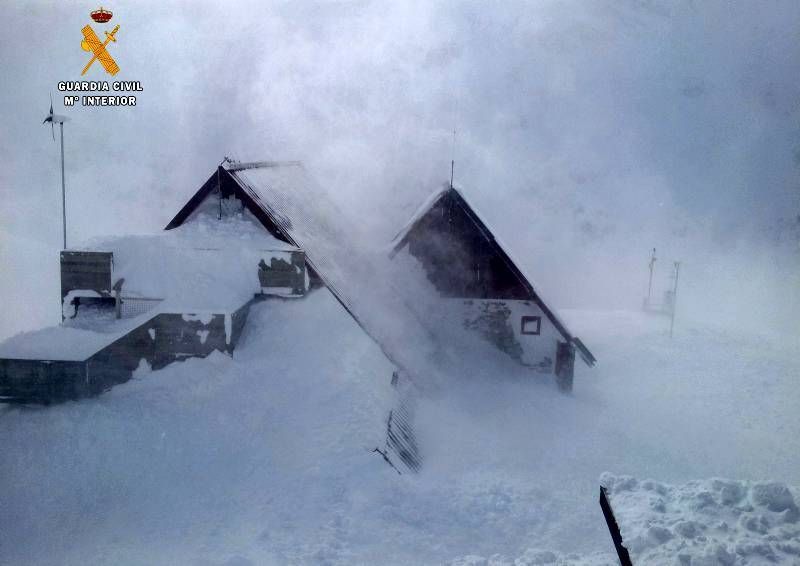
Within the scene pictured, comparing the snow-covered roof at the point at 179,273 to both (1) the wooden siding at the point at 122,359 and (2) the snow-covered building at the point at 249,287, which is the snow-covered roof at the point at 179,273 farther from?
(1) the wooden siding at the point at 122,359

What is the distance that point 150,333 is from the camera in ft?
29.5

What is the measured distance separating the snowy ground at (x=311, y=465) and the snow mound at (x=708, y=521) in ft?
5.99

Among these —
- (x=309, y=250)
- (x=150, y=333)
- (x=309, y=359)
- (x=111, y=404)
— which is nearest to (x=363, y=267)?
(x=309, y=250)

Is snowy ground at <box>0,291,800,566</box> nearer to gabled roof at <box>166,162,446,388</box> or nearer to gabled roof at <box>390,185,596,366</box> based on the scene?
gabled roof at <box>166,162,446,388</box>

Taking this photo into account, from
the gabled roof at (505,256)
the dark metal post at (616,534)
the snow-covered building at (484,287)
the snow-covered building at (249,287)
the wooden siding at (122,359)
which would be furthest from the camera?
the snow-covered building at (484,287)

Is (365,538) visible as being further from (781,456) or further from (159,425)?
(781,456)

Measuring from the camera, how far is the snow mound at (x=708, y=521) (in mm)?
3352

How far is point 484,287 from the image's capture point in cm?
1277

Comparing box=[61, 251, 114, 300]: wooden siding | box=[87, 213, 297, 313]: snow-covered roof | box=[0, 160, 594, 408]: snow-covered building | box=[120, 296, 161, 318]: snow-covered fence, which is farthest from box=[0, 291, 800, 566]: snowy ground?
box=[61, 251, 114, 300]: wooden siding

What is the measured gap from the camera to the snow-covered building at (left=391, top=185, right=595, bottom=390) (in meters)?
12.6

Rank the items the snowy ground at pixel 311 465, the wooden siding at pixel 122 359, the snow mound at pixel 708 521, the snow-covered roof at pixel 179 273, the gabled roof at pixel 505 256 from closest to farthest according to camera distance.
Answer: the snow mound at pixel 708 521 < the snowy ground at pixel 311 465 < the wooden siding at pixel 122 359 < the snow-covered roof at pixel 179 273 < the gabled roof at pixel 505 256

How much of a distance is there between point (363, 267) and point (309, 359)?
4104 mm

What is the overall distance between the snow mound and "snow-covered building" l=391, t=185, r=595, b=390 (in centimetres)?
880

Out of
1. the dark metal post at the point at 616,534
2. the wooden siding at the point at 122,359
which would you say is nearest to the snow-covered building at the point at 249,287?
the wooden siding at the point at 122,359
